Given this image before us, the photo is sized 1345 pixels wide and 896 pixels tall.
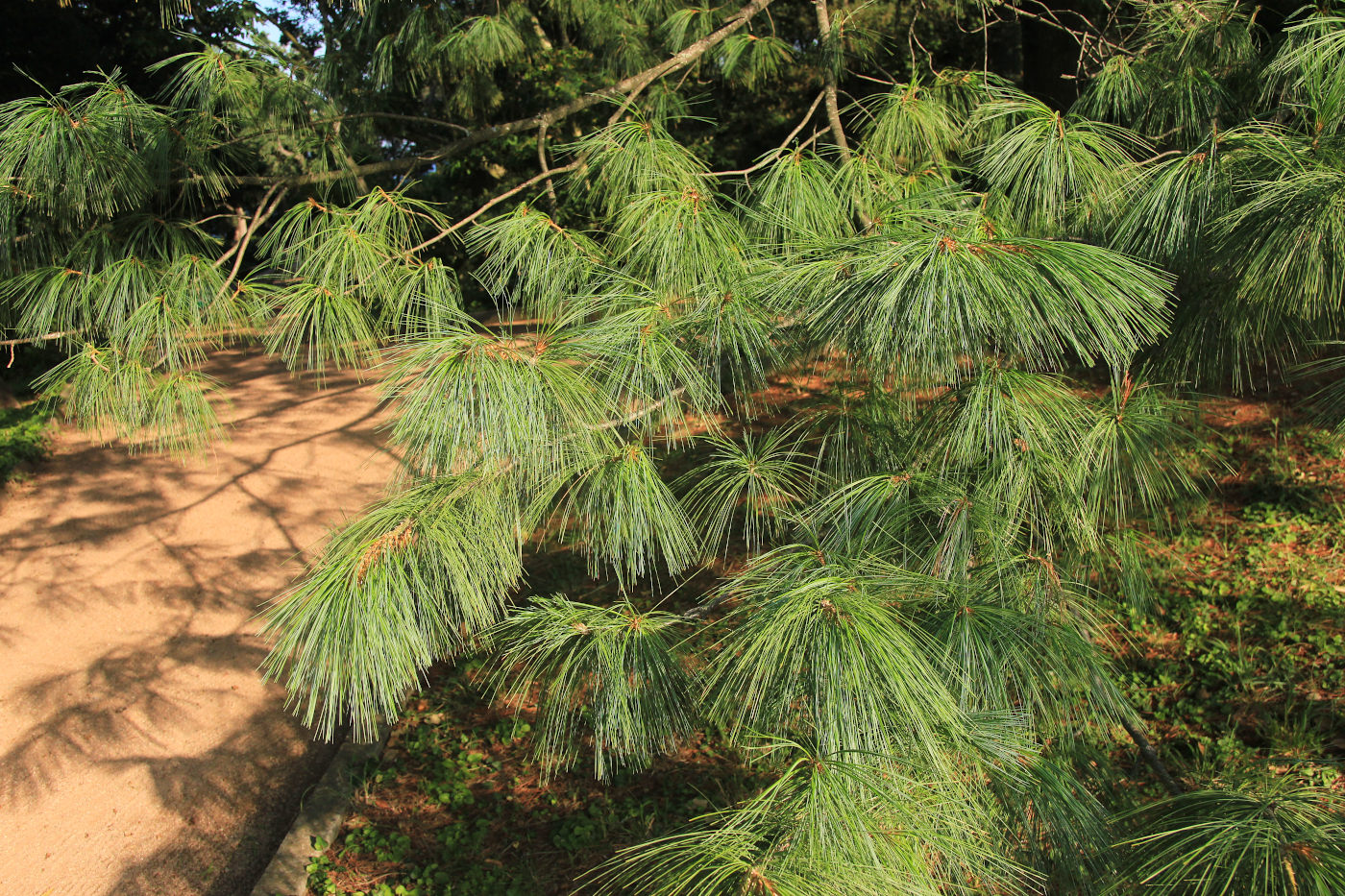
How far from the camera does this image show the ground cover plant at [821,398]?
101 cm

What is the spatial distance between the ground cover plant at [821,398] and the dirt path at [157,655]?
0.81 m

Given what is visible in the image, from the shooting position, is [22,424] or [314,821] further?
[22,424]

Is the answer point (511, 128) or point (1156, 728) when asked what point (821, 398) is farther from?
point (1156, 728)

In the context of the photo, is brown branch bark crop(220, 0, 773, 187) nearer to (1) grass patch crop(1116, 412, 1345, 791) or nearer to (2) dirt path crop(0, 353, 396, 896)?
(2) dirt path crop(0, 353, 396, 896)

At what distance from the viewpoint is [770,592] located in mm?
1219

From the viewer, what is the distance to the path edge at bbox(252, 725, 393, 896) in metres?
2.69

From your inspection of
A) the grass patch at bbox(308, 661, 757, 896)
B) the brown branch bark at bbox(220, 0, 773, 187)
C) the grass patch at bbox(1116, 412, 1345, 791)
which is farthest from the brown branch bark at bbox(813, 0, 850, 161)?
the grass patch at bbox(308, 661, 757, 896)

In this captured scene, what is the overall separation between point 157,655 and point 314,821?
1.73 meters

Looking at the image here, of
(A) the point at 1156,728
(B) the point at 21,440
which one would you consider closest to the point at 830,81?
(A) the point at 1156,728

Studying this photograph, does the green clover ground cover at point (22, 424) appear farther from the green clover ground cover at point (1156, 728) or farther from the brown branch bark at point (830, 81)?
the brown branch bark at point (830, 81)

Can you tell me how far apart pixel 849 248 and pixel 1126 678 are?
2091 mm

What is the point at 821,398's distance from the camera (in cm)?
187

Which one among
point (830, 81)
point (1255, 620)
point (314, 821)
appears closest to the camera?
point (830, 81)

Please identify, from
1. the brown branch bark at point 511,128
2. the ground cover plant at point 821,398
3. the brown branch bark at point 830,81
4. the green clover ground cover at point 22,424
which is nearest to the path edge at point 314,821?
the ground cover plant at point 821,398
